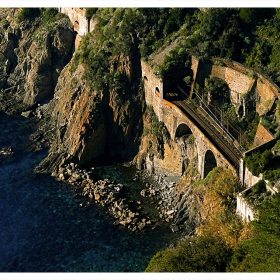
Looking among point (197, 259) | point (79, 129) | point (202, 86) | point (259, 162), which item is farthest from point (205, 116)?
point (197, 259)

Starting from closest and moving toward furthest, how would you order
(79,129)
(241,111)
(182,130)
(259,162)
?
(259,162) < (241,111) < (182,130) < (79,129)

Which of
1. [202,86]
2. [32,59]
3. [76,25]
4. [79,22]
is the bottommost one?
[202,86]

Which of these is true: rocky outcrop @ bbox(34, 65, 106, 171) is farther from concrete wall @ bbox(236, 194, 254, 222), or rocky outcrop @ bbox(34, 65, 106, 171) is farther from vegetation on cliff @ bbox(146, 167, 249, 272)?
concrete wall @ bbox(236, 194, 254, 222)

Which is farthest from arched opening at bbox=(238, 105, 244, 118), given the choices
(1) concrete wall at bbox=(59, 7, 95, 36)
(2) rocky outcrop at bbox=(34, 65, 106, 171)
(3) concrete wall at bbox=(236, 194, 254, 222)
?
(1) concrete wall at bbox=(59, 7, 95, 36)

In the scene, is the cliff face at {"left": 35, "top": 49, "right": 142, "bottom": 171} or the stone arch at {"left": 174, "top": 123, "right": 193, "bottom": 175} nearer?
the stone arch at {"left": 174, "top": 123, "right": 193, "bottom": 175}

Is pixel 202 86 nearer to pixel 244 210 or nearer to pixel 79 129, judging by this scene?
pixel 79 129

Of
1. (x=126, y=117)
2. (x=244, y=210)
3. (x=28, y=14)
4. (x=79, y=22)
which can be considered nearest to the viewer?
(x=244, y=210)
